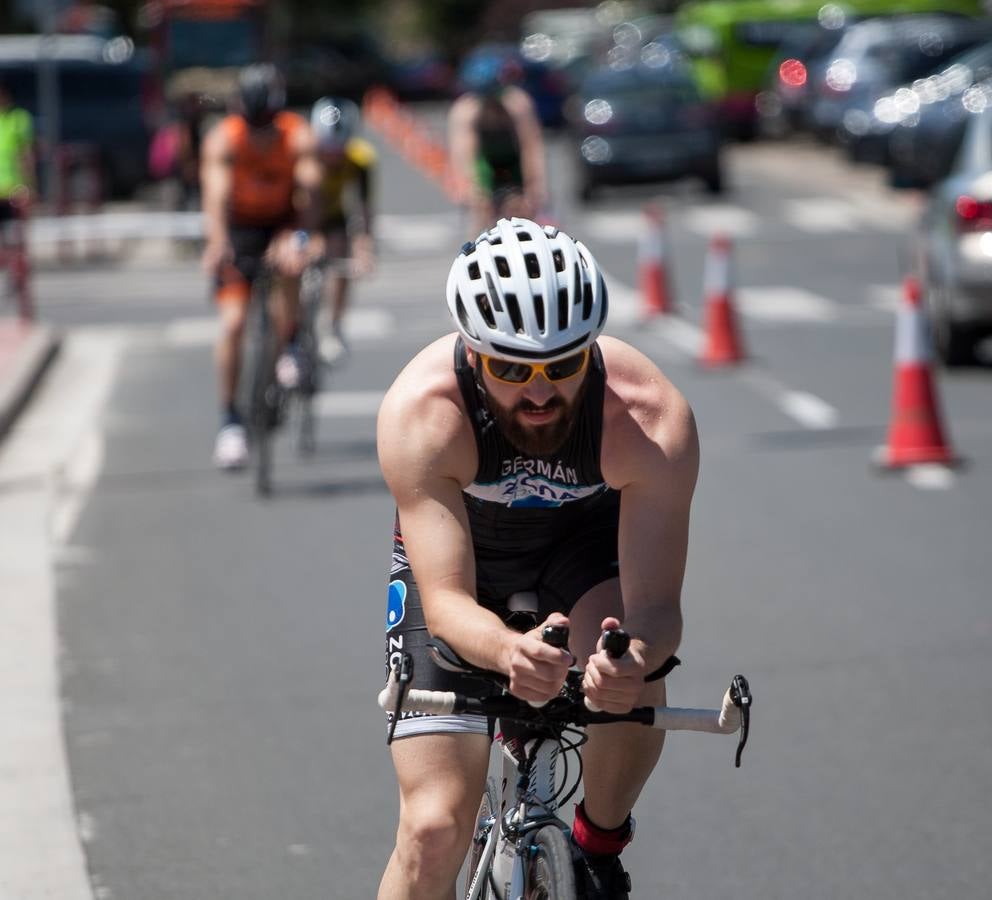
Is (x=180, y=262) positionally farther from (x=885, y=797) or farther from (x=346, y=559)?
(x=885, y=797)

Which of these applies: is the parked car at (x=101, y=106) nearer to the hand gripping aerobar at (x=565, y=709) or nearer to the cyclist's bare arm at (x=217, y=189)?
the cyclist's bare arm at (x=217, y=189)

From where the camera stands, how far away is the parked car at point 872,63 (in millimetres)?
30609

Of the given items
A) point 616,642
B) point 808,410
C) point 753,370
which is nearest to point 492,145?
point 753,370

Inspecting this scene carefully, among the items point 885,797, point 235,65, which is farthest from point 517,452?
point 235,65

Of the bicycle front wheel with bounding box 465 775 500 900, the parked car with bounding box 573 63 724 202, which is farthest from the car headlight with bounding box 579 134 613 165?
the bicycle front wheel with bounding box 465 775 500 900

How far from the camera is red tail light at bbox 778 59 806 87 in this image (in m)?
36.1

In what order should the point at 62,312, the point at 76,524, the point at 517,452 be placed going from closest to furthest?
the point at 517,452 < the point at 76,524 < the point at 62,312

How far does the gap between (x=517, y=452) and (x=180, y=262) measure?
20983 millimetres

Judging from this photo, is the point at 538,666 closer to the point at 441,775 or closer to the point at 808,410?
the point at 441,775

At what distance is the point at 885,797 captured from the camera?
5.74 meters

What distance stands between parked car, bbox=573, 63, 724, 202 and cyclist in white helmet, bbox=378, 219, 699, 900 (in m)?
24.3

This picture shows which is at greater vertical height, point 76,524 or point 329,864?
point 329,864

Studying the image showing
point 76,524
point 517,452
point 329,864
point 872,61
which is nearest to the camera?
point 517,452

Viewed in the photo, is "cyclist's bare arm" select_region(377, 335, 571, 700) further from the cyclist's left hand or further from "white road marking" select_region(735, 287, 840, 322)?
"white road marking" select_region(735, 287, 840, 322)
